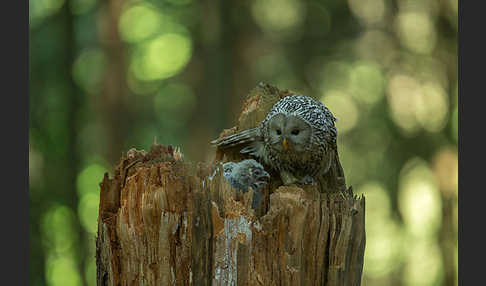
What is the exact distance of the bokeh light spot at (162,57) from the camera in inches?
106

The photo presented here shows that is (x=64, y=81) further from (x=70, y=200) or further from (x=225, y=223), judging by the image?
(x=225, y=223)

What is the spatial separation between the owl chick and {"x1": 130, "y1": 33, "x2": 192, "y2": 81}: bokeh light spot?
0.92m

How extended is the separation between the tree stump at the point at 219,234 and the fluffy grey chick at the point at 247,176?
0.16 meters

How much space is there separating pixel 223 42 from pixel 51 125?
104 centimetres

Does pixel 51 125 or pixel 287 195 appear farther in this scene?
pixel 51 125

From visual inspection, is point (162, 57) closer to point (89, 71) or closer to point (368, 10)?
point (89, 71)

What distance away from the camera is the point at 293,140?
1787 mm

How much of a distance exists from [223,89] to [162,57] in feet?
1.21

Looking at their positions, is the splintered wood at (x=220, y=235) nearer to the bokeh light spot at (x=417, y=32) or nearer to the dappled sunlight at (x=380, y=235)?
the dappled sunlight at (x=380, y=235)

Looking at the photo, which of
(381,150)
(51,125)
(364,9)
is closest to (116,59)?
(51,125)

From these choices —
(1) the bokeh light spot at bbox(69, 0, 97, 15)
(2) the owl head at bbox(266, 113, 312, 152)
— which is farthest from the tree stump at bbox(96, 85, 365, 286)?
(1) the bokeh light spot at bbox(69, 0, 97, 15)

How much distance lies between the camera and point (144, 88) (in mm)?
2721

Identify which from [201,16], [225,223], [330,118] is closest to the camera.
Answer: [225,223]

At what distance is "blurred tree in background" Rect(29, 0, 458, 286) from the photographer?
271 cm
